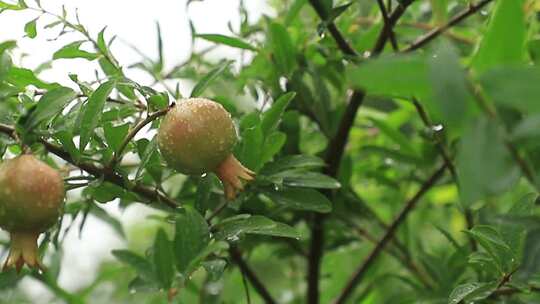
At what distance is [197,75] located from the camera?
3.36ft

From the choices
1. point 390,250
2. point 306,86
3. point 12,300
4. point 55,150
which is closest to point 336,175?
point 306,86

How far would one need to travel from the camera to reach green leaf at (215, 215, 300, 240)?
2.29ft

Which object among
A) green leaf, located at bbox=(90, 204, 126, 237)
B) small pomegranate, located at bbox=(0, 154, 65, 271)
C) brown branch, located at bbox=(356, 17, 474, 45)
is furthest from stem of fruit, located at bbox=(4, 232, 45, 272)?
brown branch, located at bbox=(356, 17, 474, 45)

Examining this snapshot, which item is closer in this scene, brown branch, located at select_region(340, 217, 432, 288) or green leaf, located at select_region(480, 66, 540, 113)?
green leaf, located at select_region(480, 66, 540, 113)

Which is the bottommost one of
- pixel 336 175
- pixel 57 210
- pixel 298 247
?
pixel 298 247

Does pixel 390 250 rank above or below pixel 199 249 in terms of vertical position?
below

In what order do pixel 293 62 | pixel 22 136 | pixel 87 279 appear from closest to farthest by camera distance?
1. pixel 22 136
2. pixel 293 62
3. pixel 87 279

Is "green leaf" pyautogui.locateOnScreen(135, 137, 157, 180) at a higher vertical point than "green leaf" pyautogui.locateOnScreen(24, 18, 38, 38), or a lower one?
lower

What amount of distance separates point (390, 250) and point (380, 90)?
31.6 inches

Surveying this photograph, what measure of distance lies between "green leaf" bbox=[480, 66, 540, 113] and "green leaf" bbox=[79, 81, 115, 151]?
37 cm

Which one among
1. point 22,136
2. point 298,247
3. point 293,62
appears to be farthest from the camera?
point 298,247

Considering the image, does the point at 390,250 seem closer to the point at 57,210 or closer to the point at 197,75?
the point at 197,75

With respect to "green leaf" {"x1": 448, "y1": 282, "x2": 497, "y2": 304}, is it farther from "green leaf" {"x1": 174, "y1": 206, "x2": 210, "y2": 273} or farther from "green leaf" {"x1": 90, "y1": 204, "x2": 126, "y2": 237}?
"green leaf" {"x1": 90, "y1": 204, "x2": 126, "y2": 237}

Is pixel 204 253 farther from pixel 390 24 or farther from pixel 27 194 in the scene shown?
pixel 390 24
